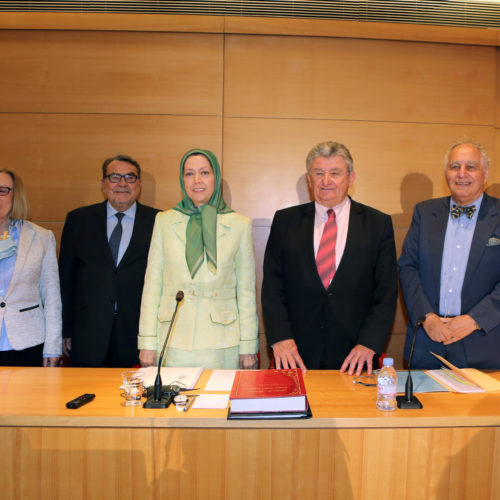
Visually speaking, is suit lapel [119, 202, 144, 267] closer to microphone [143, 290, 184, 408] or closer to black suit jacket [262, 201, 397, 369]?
black suit jacket [262, 201, 397, 369]

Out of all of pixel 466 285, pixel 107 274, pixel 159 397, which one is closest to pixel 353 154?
pixel 466 285

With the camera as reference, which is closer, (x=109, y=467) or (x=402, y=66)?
(x=109, y=467)

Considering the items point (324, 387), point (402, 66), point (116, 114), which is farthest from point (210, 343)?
point (402, 66)

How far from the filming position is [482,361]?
7.47 ft

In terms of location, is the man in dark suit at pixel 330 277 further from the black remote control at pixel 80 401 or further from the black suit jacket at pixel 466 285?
the black remote control at pixel 80 401

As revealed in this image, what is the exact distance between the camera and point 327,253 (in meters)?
2.31

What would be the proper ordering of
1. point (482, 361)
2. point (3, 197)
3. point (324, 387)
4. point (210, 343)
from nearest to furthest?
point (324, 387), point (210, 343), point (482, 361), point (3, 197)

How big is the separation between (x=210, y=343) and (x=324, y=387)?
23.7 inches

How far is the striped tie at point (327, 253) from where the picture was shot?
7.52ft

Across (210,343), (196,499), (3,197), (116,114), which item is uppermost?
(116,114)

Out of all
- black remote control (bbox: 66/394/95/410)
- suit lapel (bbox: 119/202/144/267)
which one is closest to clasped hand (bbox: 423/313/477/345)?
black remote control (bbox: 66/394/95/410)

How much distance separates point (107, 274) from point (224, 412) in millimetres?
1459

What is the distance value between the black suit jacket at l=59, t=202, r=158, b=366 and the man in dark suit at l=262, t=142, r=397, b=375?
0.89m

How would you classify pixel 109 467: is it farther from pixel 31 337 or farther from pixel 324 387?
pixel 31 337
